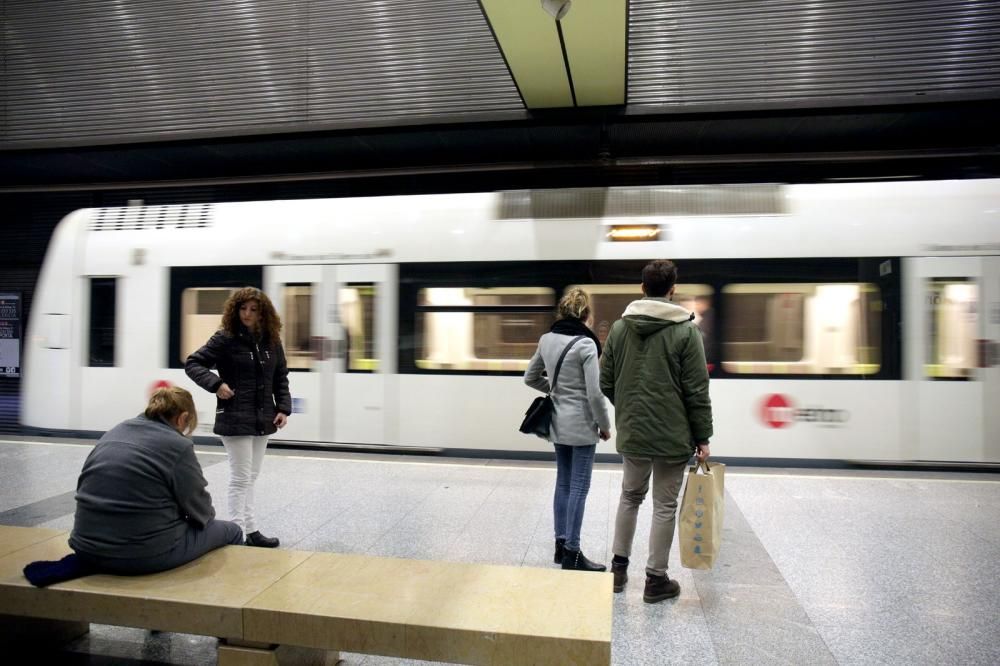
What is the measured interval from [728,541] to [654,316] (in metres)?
2.03

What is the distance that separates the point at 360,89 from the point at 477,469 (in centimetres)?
462

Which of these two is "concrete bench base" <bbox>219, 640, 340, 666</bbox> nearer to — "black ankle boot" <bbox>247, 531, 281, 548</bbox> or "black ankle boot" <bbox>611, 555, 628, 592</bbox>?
"black ankle boot" <bbox>247, 531, 281, 548</bbox>

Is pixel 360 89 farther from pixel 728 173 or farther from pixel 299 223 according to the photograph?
pixel 728 173

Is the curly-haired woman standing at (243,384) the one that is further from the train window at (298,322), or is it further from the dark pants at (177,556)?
the train window at (298,322)

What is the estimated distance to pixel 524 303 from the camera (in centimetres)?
629

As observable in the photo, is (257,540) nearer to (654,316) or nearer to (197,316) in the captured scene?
(654,316)

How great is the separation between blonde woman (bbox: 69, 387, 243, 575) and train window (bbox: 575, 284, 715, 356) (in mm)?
4239

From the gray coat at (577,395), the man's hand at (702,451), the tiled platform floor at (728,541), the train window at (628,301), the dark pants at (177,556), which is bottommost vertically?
the tiled platform floor at (728,541)

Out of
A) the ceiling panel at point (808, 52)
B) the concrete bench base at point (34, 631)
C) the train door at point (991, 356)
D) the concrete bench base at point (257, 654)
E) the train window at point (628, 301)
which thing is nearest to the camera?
the concrete bench base at point (257, 654)

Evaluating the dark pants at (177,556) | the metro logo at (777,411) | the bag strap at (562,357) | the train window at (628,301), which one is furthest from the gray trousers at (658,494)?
the metro logo at (777,411)

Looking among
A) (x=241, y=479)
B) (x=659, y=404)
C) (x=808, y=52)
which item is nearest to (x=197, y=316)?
(x=241, y=479)

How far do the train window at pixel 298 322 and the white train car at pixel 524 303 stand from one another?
22mm

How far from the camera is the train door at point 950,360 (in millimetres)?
5598

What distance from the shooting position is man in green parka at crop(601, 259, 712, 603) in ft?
10.4
